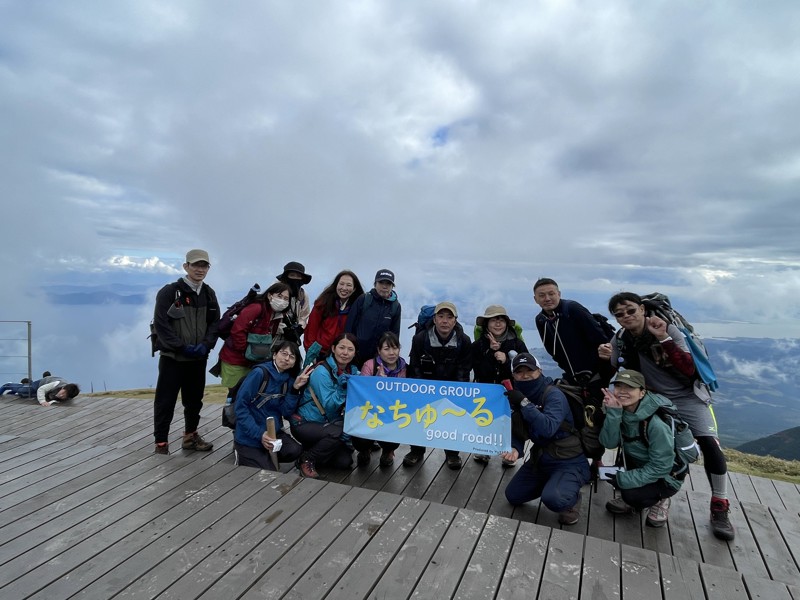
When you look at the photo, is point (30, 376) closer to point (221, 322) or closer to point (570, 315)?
point (221, 322)

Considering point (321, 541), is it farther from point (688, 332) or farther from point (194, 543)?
point (688, 332)

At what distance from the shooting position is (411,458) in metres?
6.52

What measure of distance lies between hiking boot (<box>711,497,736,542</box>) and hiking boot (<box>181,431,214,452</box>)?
→ 7191 millimetres

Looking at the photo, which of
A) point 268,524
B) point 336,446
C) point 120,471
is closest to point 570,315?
point 336,446

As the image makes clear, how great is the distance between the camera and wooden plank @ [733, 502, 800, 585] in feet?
13.9

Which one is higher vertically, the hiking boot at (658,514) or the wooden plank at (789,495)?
the hiking boot at (658,514)

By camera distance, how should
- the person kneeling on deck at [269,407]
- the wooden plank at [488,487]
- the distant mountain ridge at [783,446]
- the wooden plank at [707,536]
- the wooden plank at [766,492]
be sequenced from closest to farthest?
the wooden plank at [707,536]
the wooden plank at [488,487]
the person kneeling on deck at [269,407]
the wooden plank at [766,492]
the distant mountain ridge at [783,446]

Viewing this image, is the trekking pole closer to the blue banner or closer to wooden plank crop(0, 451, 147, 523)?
the blue banner

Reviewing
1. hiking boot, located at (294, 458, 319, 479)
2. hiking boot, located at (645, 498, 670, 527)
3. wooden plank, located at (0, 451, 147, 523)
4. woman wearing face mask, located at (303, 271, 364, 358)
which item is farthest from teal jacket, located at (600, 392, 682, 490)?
wooden plank, located at (0, 451, 147, 523)

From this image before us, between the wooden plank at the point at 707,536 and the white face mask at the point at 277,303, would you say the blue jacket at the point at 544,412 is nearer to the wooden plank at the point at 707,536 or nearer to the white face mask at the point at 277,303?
the wooden plank at the point at 707,536

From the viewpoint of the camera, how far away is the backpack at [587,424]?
16.5ft

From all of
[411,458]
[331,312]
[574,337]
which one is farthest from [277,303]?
[574,337]

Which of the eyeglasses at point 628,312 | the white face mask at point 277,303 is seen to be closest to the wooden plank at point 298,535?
the white face mask at point 277,303

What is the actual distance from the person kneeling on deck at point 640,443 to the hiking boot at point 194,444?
6.07m
